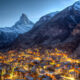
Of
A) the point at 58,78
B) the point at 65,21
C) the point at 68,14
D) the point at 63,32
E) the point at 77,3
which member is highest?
the point at 77,3

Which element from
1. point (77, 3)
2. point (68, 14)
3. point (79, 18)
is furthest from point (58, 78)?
point (77, 3)

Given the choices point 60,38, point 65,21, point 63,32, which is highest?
point 65,21

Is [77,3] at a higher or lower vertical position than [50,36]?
higher

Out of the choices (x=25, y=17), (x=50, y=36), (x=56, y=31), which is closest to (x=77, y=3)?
(x=56, y=31)

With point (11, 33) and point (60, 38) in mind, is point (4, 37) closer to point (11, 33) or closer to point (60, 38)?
point (11, 33)

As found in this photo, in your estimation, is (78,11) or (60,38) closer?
(60,38)

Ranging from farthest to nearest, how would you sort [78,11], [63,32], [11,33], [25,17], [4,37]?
[25,17]
[11,33]
[4,37]
[78,11]
[63,32]

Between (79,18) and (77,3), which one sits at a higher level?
(77,3)

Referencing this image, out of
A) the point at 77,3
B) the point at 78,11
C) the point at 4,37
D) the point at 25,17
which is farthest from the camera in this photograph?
the point at 25,17

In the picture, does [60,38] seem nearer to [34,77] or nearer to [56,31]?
[56,31]
